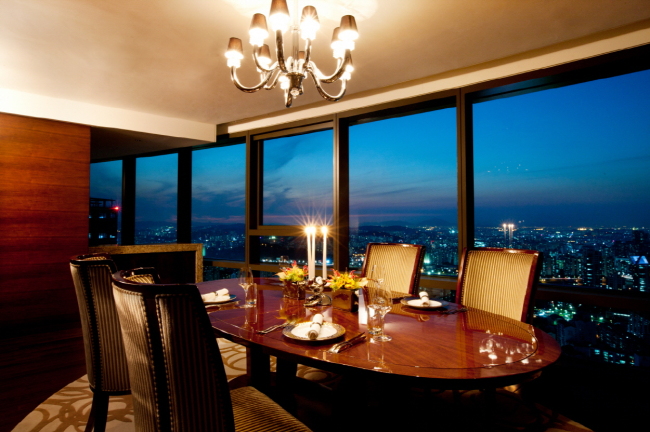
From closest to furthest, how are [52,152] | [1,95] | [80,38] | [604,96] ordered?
1. [80,38]
2. [604,96]
3. [1,95]
4. [52,152]

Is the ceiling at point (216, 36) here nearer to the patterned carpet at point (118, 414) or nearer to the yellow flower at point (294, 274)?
the yellow flower at point (294, 274)

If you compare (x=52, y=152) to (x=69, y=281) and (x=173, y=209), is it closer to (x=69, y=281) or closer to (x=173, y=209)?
(x=69, y=281)

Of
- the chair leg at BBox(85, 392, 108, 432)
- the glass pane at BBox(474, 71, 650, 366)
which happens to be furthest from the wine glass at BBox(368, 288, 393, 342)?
the glass pane at BBox(474, 71, 650, 366)

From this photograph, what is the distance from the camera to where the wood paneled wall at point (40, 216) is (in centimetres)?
362

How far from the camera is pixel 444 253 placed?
3.21 m

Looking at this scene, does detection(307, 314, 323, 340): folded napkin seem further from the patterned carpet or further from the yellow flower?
the patterned carpet

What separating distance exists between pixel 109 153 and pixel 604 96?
5.96 m

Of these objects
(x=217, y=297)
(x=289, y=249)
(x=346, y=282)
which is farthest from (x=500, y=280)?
(x=289, y=249)

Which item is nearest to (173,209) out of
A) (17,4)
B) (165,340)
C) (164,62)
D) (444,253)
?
(164,62)

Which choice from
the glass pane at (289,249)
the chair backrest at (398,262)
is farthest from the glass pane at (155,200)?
the chair backrest at (398,262)

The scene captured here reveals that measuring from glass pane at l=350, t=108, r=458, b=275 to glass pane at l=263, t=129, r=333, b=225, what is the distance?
0.47 metres

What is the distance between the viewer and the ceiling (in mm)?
2119

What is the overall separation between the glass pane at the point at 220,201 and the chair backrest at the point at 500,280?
323 centimetres

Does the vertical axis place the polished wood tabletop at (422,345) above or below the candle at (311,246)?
below
